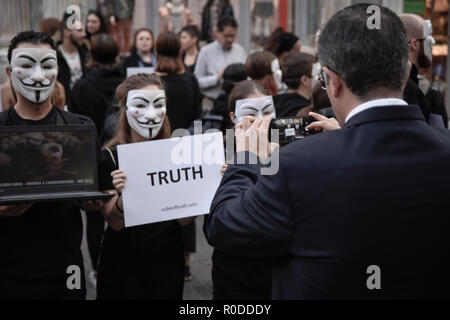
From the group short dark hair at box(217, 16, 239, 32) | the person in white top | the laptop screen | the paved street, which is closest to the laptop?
→ the laptop screen

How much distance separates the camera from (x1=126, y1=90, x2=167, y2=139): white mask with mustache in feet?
11.9

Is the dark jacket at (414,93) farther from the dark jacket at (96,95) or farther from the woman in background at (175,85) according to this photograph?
the dark jacket at (96,95)

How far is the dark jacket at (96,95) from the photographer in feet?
19.0

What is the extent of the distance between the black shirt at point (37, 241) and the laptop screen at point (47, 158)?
0.70 feet

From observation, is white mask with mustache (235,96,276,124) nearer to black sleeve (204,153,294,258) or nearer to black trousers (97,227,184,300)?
black trousers (97,227,184,300)

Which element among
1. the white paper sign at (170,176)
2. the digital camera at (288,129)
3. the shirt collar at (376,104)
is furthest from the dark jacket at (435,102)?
the shirt collar at (376,104)

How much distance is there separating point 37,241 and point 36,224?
82 millimetres

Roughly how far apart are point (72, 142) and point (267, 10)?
10606 millimetres

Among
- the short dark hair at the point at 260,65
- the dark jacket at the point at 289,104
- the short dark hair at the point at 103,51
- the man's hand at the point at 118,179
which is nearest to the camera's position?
the man's hand at the point at 118,179

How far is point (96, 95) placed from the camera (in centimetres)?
580

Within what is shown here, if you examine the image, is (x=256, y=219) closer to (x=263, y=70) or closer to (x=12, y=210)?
(x=12, y=210)

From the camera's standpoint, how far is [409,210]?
5.47ft

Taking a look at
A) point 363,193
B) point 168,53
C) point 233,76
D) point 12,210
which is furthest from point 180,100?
point 363,193
